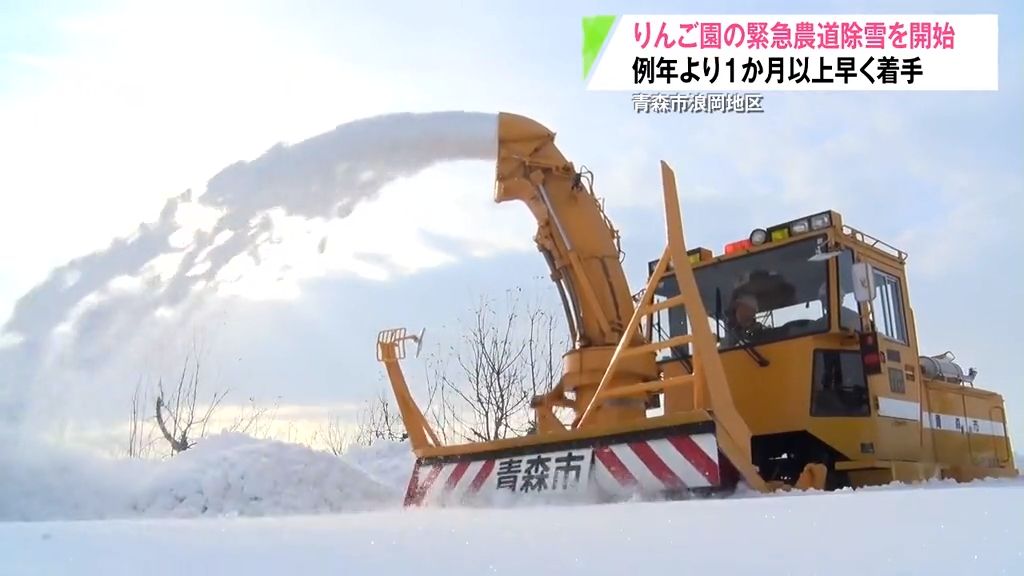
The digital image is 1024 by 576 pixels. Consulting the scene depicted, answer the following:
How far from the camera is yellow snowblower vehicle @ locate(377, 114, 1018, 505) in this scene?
514cm

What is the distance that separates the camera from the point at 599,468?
523 cm

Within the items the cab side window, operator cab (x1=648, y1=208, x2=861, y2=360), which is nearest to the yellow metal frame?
operator cab (x1=648, y1=208, x2=861, y2=360)

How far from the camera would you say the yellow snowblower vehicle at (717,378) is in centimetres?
514

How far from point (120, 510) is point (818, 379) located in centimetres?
503

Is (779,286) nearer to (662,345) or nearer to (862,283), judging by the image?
(862,283)

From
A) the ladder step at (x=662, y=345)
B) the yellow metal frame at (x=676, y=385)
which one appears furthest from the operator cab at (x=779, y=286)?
the ladder step at (x=662, y=345)

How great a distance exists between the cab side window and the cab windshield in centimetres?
51

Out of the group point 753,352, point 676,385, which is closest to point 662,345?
point 676,385

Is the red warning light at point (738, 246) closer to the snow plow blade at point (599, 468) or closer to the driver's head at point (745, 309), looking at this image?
the driver's head at point (745, 309)

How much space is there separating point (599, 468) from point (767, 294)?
2.26 meters

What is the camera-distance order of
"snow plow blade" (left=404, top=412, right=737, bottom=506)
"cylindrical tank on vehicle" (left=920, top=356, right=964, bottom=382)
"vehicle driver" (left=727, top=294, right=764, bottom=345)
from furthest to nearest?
"cylindrical tank on vehicle" (left=920, top=356, right=964, bottom=382), "vehicle driver" (left=727, top=294, right=764, bottom=345), "snow plow blade" (left=404, top=412, right=737, bottom=506)

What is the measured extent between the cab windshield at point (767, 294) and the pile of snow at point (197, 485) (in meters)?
3.20

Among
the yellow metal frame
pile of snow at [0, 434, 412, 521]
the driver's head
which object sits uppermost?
the driver's head

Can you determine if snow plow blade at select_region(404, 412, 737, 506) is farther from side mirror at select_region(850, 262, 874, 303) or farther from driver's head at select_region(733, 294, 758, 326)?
driver's head at select_region(733, 294, 758, 326)
